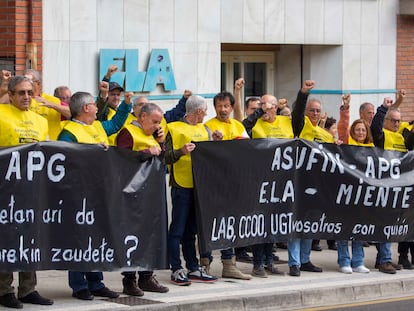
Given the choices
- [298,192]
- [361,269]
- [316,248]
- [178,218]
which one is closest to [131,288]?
[178,218]

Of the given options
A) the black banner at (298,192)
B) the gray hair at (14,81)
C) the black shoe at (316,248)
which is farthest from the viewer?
the black shoe at (316,248)

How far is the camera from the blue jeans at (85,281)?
1036 centimetres

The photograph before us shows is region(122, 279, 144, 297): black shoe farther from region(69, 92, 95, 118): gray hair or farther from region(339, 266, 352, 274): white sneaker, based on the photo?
region(339, 266, 352, 274): white sneaker

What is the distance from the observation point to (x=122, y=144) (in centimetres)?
1081

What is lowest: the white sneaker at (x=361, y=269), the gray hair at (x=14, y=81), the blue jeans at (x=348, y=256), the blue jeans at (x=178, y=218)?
the white sneaker at (x=361, y=269)

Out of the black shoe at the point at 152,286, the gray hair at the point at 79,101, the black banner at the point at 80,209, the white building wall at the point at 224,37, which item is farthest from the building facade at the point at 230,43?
the black shoe at the point at 152,286

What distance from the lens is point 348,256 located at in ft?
41.1

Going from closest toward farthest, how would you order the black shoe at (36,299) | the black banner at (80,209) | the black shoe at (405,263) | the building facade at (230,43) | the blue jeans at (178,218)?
1. the black banner at (80,209)
2. the black shoe at (36,299)
3. the blue jeans at (178,218)
4. the black shoe at (405,263)
5. the building facade at (230,43)

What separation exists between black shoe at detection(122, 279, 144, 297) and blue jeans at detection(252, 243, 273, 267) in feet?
5.41

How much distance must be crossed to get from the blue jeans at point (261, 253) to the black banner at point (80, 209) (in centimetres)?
139

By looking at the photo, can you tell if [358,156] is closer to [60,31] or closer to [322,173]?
[322,173]

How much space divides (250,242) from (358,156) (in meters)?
1.64

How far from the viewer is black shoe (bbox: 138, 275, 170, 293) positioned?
10.8 metres

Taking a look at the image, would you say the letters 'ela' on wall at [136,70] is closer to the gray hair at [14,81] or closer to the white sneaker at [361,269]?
the white sneaker at [361,269]
